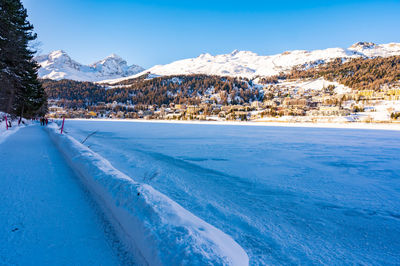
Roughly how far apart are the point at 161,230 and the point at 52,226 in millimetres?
1478

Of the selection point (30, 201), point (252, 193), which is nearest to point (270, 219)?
point (252, 193)

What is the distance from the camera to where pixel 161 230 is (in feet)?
6.40

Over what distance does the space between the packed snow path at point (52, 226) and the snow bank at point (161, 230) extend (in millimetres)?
190

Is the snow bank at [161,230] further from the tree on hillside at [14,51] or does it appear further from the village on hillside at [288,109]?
the village on hillside at [288,109]

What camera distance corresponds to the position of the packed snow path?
188 centimetres

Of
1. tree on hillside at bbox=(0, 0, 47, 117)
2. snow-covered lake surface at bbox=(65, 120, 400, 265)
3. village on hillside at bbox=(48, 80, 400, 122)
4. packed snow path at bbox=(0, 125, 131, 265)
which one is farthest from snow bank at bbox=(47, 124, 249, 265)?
village on hillside at bbox=(48, 80, 400, 122)

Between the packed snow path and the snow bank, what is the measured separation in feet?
0.62

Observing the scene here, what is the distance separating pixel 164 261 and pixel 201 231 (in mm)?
481

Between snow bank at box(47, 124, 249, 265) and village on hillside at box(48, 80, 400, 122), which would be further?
village on hillside at box(48, 80, 400, 122)

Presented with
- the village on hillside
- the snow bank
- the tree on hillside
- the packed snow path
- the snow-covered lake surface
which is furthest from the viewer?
the village on hillside

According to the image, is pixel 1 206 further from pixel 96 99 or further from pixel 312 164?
pixel 96 99

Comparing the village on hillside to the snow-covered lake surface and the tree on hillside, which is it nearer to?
the snow-covered lake surface

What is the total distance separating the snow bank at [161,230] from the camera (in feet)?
5.27

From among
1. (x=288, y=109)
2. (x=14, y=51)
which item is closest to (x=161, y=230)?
(x=14, y=51)
